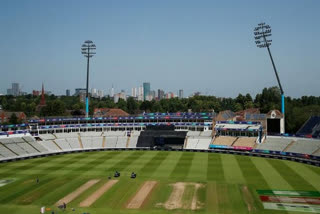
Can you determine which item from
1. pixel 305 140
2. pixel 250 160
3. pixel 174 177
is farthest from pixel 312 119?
pixel 174 177

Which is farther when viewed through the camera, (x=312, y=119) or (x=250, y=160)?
(x=312, y=119)

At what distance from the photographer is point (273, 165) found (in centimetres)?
4869

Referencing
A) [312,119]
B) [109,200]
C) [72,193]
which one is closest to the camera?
[109,200]

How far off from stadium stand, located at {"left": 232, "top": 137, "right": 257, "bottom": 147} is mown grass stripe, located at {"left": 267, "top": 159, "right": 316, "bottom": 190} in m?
11.2

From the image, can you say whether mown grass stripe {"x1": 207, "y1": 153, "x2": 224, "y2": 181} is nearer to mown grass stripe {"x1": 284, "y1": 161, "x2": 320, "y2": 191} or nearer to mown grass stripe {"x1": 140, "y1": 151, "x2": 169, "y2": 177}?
mown grass stripe {"x1": 140, "y1": 151, "x2": 169, "y2": 177}

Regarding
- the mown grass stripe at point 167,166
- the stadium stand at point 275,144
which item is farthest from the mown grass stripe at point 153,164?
the stadium stand at point 275,144

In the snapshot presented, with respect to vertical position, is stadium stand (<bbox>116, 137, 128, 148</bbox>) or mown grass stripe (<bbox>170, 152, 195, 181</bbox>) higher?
stadium stand (<bbox>116, 137, 128, 148</bbox>)

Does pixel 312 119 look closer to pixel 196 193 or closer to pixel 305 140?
pixel 305 140

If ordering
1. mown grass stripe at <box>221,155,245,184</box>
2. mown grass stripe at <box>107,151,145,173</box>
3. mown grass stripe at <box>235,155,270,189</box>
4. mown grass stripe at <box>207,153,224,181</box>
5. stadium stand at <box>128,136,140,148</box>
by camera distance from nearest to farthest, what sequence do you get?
mown grass stripe at <box>235,155,270,189</box>, mown grass stripe at <box>221,155,245,184</box>, mown grass stripe at <box>207,153,224,181</box>, mown grass stripe at <box>107,151,145,173</box>, stadium stand at <box>128,136,140,148</box>

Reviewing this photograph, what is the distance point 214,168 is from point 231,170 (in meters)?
2.75

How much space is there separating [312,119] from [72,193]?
5400 centimetres

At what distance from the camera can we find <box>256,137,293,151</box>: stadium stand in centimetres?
5847

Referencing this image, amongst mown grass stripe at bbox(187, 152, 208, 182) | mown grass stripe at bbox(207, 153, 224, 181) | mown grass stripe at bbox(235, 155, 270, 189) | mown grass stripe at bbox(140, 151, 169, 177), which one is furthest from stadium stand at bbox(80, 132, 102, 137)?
mown grass stripe at bbox(235, 155, 270, 189)

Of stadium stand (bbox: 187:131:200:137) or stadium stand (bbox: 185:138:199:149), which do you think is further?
stadium stand (bbox: 187:131:200:137)
